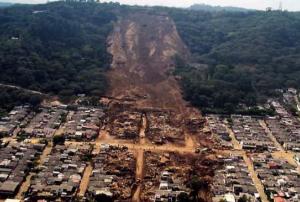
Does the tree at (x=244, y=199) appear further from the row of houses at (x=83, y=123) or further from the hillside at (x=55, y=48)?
the hillside at (x=55, y=48)

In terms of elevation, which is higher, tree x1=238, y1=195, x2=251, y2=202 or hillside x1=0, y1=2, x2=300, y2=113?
hillside x1=0, y1=2, x2=300, y2=113

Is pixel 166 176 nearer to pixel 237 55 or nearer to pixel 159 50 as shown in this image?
pixel 159 50

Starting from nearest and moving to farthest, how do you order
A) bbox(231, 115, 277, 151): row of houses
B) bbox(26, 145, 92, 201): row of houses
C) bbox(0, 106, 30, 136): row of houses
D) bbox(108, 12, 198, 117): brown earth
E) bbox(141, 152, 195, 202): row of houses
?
1. bbox(26, 145, 92, 201): row of houses
2. bbox(141, 152, 195, 202): row of houses
3. bbox(231, 115, 277, 151): row of houses
4. bbox(0, 106, 30, 136): row of houses
5. bbox(108, 12, 198, 117): brown earth

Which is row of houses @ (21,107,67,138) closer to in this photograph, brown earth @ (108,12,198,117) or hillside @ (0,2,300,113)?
hillside @ (0,2,300,113)

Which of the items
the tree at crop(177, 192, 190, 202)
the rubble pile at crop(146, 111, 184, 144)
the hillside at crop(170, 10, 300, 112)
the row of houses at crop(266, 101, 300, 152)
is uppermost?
the hillside at crop(170, 10, 300, 112)

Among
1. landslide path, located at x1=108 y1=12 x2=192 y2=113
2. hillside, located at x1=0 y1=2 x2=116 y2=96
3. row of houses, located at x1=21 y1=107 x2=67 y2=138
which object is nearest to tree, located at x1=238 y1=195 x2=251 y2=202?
row of houses, located at x1=21 y1=107 x2=67 y2=138

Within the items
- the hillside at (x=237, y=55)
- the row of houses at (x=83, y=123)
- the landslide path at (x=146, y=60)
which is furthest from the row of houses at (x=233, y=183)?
the landslide path at (x=146, y=60)

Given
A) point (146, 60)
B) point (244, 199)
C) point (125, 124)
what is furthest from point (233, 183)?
point (146, 60)

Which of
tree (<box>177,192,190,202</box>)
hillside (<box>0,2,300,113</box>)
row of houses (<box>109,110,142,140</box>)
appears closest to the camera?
tree (<box>177,192,190,202</box>)
